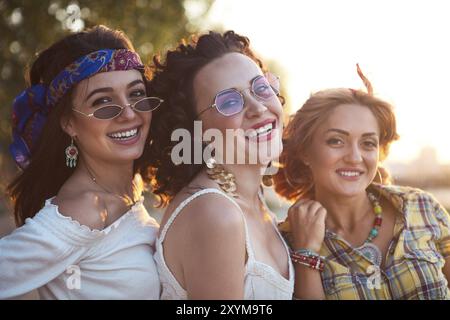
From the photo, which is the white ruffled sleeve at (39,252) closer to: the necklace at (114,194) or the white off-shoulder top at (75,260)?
the white off-shoulder top at (75,260)

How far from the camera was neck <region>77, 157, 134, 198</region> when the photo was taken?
3680mm

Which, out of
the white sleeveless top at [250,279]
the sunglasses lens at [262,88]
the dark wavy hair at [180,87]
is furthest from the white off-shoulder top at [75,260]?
the sunglasses lens at [262,88]

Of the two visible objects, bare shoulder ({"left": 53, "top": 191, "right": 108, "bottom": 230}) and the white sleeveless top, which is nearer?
the white sleeveless top

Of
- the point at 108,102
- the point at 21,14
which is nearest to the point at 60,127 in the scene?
the point at 108,102

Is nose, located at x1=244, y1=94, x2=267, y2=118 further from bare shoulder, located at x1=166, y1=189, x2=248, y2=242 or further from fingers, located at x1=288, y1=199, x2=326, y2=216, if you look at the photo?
fingers, located at x1=288, y1=199, x2=326, y2=216

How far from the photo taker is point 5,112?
478 inches

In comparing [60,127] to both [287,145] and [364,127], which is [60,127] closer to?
[287,145]

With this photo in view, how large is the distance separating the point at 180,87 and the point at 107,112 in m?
0.47

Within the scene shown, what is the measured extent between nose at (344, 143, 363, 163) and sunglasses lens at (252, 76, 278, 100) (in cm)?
68

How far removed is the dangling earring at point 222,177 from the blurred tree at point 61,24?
7.10 m

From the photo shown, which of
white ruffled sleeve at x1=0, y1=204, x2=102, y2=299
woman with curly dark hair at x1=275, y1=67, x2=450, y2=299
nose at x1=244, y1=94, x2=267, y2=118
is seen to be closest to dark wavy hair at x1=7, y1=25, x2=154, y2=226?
white ruffled sleeve at x1=0, y1=204, x2=102, y2=299

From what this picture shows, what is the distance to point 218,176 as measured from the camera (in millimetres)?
3387

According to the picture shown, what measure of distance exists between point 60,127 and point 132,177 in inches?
23.3

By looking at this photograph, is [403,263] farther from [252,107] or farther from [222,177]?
[252,107]
